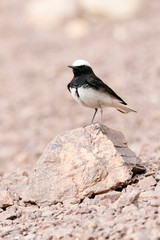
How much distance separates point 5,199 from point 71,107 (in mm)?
10039

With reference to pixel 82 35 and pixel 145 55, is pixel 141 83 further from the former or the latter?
pixel 82 35

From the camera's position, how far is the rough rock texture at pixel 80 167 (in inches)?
289

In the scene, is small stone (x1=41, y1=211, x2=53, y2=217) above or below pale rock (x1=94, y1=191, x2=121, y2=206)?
above

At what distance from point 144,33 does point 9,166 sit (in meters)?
12.4

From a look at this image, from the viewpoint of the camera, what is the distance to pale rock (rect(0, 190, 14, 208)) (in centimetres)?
771

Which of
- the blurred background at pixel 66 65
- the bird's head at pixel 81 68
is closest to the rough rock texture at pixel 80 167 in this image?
the bird's head at pixel 81 68

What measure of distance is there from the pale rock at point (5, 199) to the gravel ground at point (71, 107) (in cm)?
7

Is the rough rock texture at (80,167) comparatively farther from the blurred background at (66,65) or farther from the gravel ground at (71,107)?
the blurred background at (66,65)

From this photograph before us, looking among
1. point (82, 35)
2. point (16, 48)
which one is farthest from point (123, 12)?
point (16, 48)

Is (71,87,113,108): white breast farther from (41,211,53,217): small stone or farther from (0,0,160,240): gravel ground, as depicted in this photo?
(41,211,53,217): small stone

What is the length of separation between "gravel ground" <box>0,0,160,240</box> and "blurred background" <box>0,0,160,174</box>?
0.04 meters

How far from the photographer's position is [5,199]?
776cm

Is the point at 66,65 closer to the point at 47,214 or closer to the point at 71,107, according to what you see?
the point at 71,107

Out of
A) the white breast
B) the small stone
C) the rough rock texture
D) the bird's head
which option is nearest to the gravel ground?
the small stone
